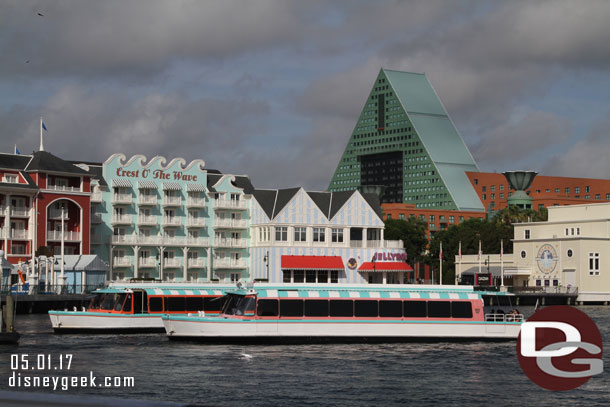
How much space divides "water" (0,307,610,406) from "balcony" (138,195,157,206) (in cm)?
6313

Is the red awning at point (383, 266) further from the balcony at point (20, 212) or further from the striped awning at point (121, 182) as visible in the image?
the balcony at point (20, 212)

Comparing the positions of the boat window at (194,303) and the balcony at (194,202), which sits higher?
the balcony at (194,202)

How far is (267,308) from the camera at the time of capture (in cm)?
5125

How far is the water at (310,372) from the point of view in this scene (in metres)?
Result: 33.3

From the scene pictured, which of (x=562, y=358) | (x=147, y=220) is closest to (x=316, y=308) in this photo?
(x=562, y=358)

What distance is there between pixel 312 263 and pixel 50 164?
35847mm

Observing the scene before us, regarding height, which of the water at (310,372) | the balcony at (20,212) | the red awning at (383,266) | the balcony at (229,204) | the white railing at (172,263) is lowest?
the water at (310,372)

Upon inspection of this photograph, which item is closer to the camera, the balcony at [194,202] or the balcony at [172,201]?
the balcony at [172,201]

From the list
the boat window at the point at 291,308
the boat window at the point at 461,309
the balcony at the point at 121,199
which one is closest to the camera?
the boat window at the point at 291,308

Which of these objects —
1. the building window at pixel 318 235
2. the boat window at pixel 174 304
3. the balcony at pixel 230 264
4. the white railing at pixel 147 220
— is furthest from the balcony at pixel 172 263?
the boat window at pixel 174 304

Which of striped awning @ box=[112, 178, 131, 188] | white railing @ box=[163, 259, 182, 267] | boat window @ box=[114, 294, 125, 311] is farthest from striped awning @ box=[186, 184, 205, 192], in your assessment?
boat window @ box=[114, 294, 125, 311]

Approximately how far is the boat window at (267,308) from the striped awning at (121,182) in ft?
227

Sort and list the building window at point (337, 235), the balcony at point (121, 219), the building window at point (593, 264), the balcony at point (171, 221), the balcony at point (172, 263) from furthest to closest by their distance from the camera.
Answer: the building window at point (337, 235) → the building window at point (593, 264) → the balcony at point (171, 221) → the balcony at point (172, 263) → the balcony at point (121, 219)

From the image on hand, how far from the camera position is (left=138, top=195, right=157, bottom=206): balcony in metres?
118
